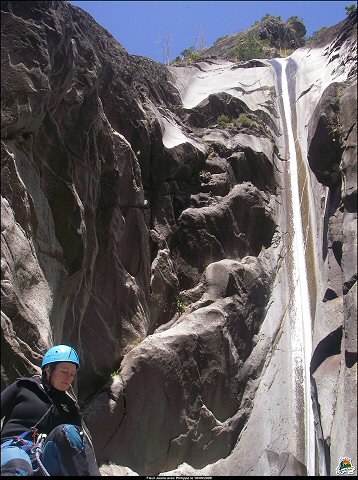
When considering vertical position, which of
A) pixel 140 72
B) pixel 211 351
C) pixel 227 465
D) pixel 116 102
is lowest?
pixel 227 465

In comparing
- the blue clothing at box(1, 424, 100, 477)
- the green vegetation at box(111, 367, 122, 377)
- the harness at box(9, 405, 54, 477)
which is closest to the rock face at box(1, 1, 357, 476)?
the green vegetation at box(111, 367, 122, 377)

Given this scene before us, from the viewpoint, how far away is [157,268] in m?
14.7

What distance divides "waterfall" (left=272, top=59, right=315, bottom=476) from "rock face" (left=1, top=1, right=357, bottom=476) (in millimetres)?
94

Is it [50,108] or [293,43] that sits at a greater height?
[293,43]

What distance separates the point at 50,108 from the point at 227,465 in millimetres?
8452

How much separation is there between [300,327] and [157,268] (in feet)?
14.1

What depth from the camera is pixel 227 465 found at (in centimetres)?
1189

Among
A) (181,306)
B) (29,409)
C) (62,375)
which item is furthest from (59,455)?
(181,306)

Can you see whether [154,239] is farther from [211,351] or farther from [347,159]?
[347,159]

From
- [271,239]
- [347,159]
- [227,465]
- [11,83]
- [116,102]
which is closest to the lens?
[11,83]

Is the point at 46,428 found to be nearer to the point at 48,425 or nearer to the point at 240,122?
the point at 48,425

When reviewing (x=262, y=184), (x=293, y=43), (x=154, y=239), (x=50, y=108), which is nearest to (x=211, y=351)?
(x=154, y=239)

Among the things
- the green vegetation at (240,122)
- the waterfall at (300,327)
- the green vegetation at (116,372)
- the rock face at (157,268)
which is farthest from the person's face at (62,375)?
the green vegetation at (240,122)

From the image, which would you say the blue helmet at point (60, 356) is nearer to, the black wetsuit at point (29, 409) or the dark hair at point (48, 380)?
the dark hair at point (48, 380)
